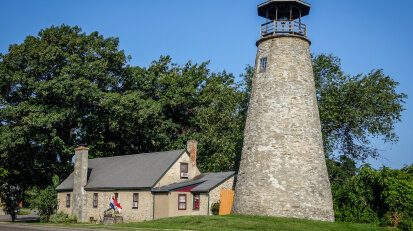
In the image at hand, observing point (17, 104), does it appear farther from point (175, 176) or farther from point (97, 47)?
point (175, 176)

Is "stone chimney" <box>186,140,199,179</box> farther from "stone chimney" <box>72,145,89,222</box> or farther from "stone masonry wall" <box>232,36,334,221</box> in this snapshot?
"stone chimney" <box>72,145,89,222</box>

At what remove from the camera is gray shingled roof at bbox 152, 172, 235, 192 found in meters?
33.3

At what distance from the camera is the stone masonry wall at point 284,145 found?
28531 mm

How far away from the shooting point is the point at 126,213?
3472 centimetres

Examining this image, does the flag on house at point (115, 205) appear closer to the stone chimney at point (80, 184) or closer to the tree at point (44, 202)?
the stone chimney at point (80, 184)

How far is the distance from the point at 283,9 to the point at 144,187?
53.4 ft


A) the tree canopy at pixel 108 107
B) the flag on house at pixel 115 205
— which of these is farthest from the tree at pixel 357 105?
the flag on house at pixel 115 205

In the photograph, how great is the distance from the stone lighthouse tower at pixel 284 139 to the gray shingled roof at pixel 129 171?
7355mm

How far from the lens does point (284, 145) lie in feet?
94.9

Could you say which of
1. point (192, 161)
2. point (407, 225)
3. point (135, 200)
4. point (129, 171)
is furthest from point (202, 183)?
point (407, 225)

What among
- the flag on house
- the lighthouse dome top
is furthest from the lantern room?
the flag on house

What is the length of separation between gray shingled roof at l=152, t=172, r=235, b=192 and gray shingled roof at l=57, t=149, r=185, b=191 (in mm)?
1248

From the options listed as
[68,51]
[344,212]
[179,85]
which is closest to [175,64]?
[179,85]

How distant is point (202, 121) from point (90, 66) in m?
12.5
